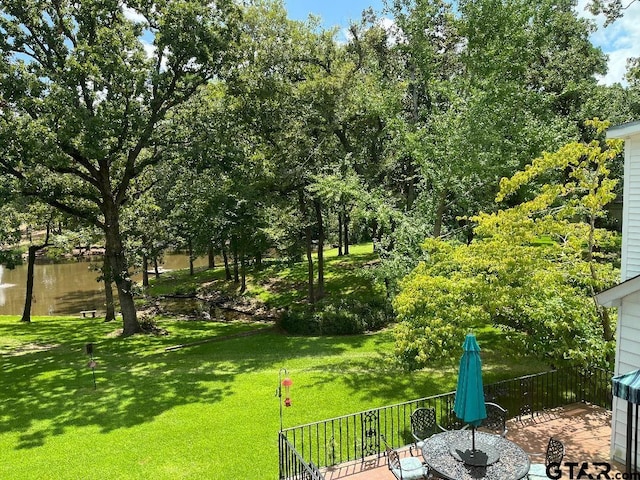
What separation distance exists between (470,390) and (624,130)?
5604 millimetres

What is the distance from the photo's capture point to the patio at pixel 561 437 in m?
9.23

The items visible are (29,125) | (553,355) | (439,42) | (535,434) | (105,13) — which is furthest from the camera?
(439,42)

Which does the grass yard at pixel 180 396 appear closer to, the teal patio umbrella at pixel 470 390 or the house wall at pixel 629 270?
the house wall at pixel 629 270

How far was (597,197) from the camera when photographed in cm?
969

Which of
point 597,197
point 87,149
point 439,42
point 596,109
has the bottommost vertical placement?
point 597,197

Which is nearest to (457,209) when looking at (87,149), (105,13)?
(87,149)

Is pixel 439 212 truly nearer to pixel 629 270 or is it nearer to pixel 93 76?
pixel 629 270

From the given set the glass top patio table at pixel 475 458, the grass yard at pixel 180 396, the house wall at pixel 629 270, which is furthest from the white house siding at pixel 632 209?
the grass yard at pixel 180 396

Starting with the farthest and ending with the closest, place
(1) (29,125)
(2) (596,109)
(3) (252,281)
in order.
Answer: (3) (252,281), (2) (596,109), (1) (29,125)

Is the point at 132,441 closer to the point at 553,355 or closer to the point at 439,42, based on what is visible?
the point at 553,355

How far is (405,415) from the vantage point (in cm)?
1209

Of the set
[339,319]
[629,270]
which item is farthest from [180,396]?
[629,270]

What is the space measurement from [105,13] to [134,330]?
1382 cm

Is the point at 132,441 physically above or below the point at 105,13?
below
